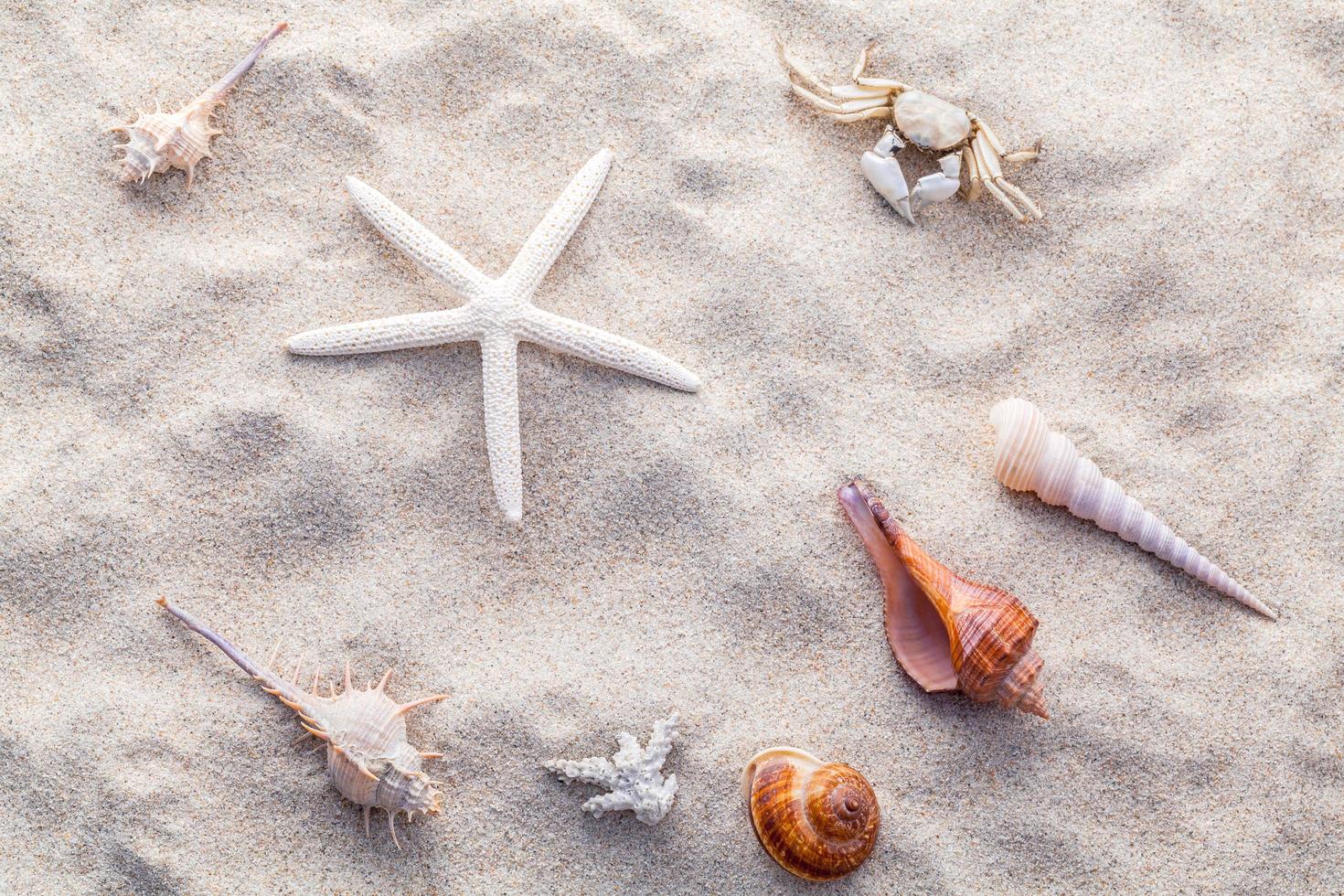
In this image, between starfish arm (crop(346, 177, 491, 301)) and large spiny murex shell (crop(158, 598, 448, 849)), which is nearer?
large spiny murex shell (crop(158, 598, 448, 849))

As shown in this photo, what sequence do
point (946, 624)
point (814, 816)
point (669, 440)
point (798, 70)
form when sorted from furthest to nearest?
1. point (798, 70)
2. point (669, 440)
3. point (946, 624)
4. point (814, 816)

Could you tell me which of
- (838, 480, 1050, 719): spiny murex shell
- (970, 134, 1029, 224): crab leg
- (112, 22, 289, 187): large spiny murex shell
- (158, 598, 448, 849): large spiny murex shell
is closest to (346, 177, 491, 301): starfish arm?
(112, 22, 289, 187): large spiny murex shell

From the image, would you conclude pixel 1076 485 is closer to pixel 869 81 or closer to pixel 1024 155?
pixel 1024 155

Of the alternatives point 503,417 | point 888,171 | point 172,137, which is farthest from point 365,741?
point 888,171

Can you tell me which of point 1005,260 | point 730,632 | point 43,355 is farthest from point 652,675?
point 43,355

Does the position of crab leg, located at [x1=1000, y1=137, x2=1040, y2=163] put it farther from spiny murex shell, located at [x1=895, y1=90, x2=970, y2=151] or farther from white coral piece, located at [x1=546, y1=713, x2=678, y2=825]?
white coral piece, located at [x1=546, y1=713, x2=678, y2=825]

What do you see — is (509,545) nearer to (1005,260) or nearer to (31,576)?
(31,576)
